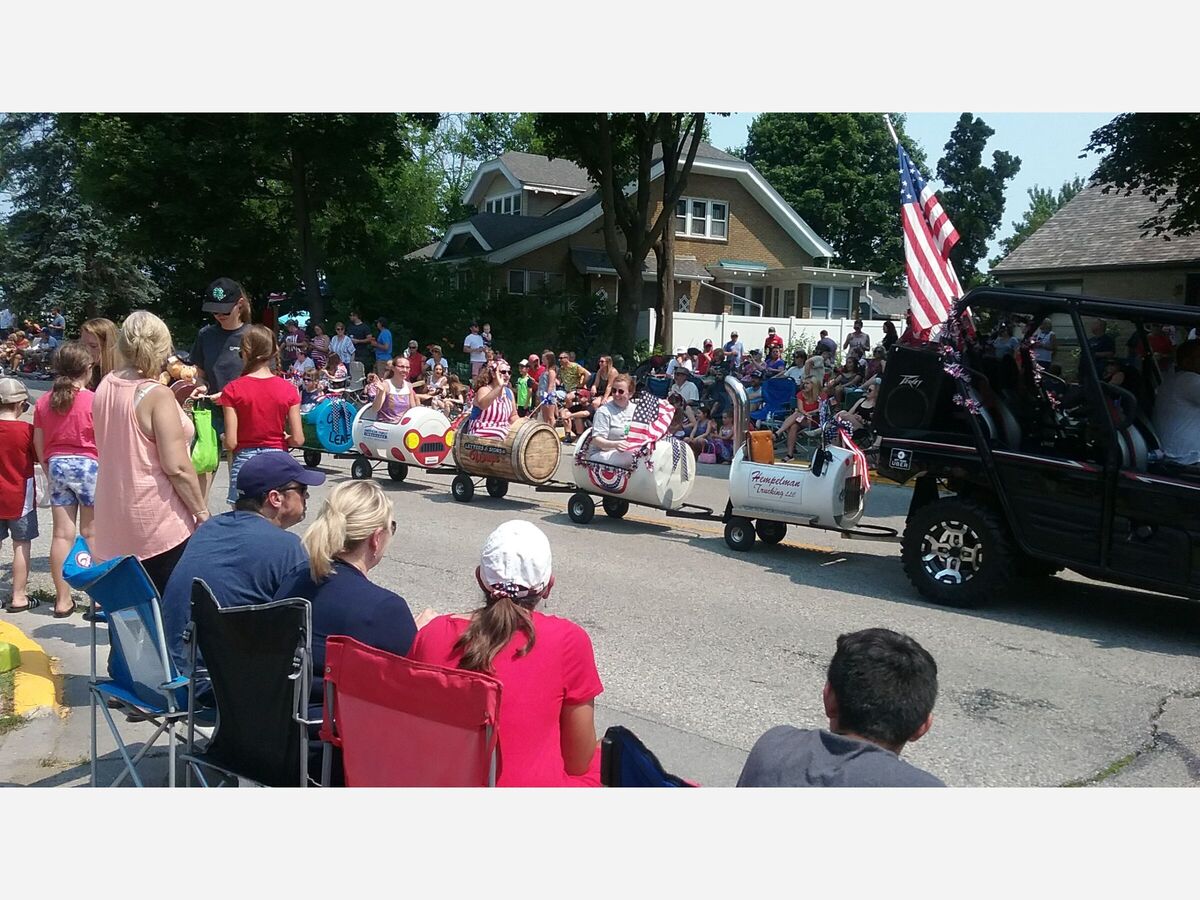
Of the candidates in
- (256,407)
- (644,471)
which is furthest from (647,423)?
(256,407)

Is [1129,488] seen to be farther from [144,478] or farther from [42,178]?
[42,178]

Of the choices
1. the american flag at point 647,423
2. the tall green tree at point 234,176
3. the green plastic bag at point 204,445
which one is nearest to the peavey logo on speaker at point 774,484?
the american flag at point 647,423

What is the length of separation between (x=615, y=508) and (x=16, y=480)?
20.7ft

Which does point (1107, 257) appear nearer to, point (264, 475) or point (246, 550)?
point (264, 475)

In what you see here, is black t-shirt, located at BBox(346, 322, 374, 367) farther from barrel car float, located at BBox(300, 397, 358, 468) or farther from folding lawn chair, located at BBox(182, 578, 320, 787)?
folding lawn chair, located at BBox(182, 578, 320, 787)

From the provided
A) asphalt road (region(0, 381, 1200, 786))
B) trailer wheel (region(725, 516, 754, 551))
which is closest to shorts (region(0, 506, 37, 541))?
asphalt road (region(0, 381, 1200, 786))

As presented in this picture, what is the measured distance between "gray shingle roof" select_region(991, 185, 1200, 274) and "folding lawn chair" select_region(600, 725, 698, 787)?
23608 mm

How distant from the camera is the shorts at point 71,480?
736cm

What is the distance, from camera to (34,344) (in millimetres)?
38344

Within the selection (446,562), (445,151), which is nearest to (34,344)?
(446,562)

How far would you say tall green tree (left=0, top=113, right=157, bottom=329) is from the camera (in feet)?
155

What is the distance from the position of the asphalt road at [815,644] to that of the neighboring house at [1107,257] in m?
16.0

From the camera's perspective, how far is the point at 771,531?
34.6 ft

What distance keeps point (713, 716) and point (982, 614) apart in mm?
3327
